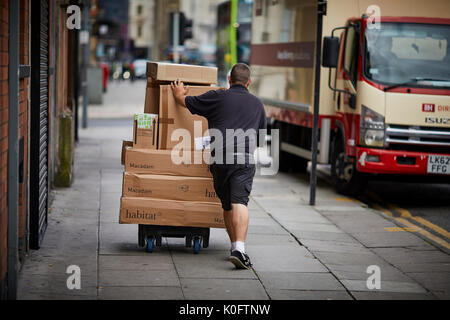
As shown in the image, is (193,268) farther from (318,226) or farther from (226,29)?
(226,29)

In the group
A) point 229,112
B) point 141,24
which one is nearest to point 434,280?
point 229,112

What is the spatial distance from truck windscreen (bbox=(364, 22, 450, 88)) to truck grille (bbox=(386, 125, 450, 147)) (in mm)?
619

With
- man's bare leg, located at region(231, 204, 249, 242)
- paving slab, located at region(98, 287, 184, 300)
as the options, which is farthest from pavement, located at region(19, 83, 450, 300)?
man's bare leg, located at region(231, 204, 249, 242)

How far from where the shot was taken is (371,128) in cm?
1133

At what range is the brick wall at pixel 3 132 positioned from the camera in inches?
220

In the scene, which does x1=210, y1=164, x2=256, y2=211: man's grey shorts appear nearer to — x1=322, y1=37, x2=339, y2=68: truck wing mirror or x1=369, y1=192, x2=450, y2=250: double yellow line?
x1=369, y1=192, x2=450, y2=250: double yellow line

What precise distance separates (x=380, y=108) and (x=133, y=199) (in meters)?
4.81

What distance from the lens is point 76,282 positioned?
257 inches

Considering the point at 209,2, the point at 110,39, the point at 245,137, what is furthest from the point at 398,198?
the point at 209,2

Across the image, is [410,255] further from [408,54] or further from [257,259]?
[408,54]

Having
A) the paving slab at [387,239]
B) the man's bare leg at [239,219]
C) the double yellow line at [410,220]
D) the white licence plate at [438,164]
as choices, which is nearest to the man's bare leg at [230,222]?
the man's bare leg at [239,219]

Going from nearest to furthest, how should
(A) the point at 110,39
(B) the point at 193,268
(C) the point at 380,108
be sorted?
(B) the point at 193,268 < (C) the point at 380,108 < (A) the point at 110,39

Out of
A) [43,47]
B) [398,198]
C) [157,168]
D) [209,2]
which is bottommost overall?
[398,198]

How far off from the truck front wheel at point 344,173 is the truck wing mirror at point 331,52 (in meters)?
1.51
